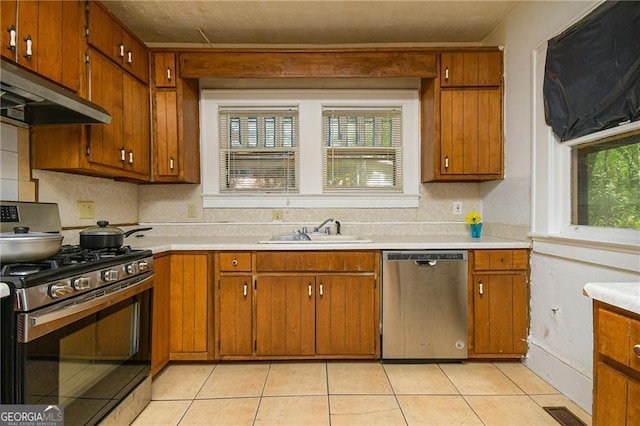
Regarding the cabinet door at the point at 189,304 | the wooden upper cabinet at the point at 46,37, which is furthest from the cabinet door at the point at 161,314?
the wooden upper cabinet at the point at 46,37

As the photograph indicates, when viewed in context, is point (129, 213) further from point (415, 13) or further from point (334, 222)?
point (415, 13)

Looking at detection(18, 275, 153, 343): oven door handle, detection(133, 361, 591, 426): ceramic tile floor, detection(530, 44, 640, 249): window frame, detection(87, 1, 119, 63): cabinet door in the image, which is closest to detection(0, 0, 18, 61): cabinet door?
detection(87, 1, 119, 63): cabinet door

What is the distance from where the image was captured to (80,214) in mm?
2285

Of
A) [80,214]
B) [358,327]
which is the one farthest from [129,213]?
[358,327]

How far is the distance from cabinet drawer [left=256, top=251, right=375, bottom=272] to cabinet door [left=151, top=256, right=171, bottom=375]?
636 millimetres

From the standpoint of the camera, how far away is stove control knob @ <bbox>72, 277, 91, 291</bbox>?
136 cm

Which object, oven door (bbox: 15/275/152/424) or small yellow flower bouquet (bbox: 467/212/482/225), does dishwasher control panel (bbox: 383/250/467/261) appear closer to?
small yellow flower bouquet (bbox: 467/212/482/225)

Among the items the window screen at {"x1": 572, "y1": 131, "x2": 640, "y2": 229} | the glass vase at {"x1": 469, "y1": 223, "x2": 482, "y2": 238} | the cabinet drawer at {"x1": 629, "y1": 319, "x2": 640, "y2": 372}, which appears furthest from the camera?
the glass vase at {"x1": 469, "y1": 223, "x2": 482, "y2": 238}

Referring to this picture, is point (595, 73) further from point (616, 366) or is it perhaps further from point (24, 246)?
point (24, 246)

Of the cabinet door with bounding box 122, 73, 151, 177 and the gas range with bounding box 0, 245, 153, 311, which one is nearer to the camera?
the gas range with bounding box 0, 245, 153, 311

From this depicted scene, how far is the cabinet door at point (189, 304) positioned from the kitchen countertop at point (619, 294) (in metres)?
2.16

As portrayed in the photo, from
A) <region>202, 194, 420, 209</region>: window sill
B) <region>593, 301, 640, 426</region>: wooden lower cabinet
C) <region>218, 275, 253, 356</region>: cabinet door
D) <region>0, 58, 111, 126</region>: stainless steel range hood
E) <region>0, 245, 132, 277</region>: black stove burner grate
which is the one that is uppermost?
<region>0, 58, 111, 126</region>: stainless steel range hood

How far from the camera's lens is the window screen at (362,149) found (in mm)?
3066

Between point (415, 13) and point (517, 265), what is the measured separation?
201 cm
